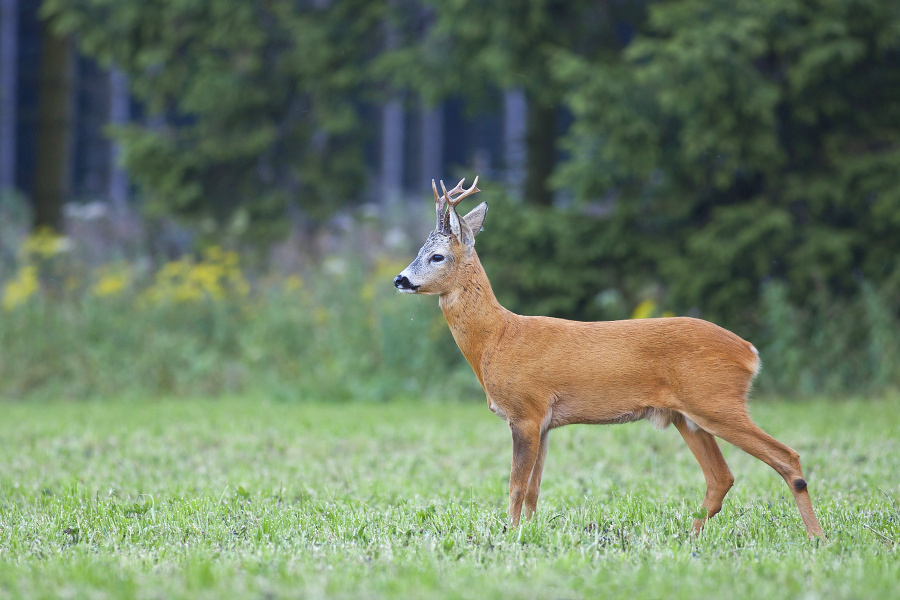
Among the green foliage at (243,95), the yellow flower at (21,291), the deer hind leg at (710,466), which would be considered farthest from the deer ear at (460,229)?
the yellow flower at (21,291)

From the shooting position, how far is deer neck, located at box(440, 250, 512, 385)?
4.56 meters

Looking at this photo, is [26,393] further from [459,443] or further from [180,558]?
[180,558]

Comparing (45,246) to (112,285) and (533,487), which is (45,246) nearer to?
(112,285)

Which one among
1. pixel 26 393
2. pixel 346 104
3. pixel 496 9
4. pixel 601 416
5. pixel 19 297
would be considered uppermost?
pixel 496 9

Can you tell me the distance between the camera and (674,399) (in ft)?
14.0

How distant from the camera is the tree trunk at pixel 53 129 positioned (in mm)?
13531

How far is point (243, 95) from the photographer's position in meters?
11.2

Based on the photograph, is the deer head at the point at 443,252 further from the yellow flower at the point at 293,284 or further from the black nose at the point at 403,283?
the yellow flower at the point at 293,284

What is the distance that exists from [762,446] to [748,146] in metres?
5.13

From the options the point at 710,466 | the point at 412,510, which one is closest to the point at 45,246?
the point at 412,510

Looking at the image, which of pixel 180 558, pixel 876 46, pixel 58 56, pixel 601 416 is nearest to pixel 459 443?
pixel 601 416

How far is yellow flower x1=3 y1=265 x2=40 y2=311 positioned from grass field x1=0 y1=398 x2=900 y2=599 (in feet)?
7.74

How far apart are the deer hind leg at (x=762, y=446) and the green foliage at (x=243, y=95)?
295 inches

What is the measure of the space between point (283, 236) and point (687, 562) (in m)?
8.40
